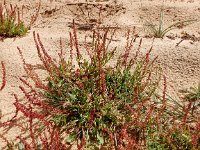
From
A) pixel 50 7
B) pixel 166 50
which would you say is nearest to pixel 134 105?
pixel 166 50

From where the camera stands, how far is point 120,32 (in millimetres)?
3609

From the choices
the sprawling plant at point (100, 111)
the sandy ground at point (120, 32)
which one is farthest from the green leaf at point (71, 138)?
the sandy ground at point (120, 32)

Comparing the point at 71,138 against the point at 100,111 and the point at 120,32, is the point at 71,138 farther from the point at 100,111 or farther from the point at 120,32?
the point at 120,32

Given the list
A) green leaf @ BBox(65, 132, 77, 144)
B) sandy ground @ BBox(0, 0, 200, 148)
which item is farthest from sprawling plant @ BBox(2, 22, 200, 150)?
sandy ground @ BBox(0, 0, 200, 148)

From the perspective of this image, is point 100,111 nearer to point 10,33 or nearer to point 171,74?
point 171,74

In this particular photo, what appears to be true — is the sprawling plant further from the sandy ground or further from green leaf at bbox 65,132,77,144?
the sandy ground

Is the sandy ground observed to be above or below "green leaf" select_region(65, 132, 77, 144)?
above

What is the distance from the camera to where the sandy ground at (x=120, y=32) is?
304 centimetres

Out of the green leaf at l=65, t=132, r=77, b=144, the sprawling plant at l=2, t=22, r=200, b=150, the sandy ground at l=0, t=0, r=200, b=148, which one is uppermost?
the sandy ground at l=0, t=0, r=200, b=148

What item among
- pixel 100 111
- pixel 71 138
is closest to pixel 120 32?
pixel 100 111

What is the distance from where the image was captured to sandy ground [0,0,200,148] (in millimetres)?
3043

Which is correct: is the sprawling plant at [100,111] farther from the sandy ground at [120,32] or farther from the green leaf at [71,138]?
the sandy ground at [120,32]

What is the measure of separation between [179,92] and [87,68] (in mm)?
829

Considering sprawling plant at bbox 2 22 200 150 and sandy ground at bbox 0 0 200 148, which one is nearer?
sprawling plant at bbox 2 22 200 150
